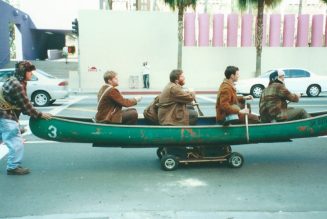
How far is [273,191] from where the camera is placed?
5.27 m

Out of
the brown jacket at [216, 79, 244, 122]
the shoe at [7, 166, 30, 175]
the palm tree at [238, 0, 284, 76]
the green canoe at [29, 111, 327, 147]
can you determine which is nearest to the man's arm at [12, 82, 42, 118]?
the green canoe at [29, 111, 327, 147]

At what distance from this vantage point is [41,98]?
14141 mm

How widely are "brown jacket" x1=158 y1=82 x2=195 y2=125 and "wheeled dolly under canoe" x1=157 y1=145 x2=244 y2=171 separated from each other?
0.45 m

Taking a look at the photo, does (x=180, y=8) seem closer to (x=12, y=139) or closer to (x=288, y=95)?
(x=288, y=95)

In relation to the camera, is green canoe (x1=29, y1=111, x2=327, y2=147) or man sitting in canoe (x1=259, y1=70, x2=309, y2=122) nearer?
green canoe (x1=29, y1=111, x2=327, y2=147)

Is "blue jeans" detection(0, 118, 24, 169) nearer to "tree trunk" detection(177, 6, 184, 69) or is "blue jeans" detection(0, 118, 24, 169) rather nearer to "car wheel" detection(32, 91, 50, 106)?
"car wheel" detection(32, 91, 50, 106)

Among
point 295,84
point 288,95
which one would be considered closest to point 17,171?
point 288,95

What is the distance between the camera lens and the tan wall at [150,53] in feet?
74.6

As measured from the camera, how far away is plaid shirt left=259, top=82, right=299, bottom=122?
21.2ft

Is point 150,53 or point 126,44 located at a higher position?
point 126,44

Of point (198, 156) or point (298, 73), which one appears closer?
point (198, 156)

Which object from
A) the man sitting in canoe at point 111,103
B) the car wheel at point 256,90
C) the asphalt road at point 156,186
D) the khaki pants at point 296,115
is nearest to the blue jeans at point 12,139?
the asphalt road at point 156,186

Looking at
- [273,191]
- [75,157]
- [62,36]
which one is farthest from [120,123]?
[62,36]

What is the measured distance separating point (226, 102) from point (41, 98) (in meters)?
9.67
